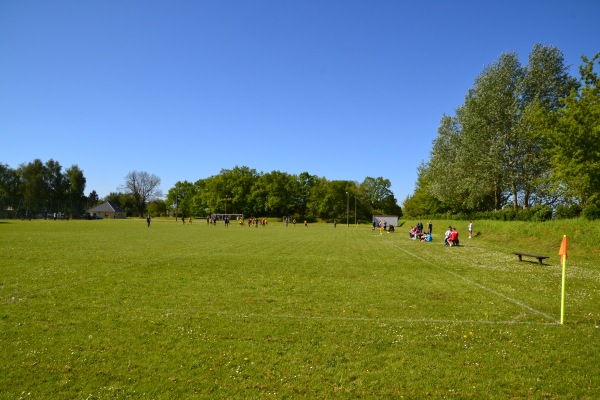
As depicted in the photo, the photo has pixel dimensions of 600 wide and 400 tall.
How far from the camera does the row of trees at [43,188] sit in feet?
330

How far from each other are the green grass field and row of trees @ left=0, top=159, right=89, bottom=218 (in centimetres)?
10417

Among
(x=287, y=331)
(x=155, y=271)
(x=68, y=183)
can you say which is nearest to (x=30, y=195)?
(x=68, y=183)

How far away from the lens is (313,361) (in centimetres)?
563

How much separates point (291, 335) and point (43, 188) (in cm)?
12890

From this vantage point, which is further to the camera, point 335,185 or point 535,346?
point 335,185

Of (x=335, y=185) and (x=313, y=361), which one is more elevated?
(x=335, y=185)

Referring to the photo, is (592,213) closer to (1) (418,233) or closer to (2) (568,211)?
(2) (568,211)

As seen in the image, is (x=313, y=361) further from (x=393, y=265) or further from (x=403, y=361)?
(x=393, y=265)

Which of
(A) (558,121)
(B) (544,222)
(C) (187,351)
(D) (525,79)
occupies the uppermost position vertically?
(D) (525,79)

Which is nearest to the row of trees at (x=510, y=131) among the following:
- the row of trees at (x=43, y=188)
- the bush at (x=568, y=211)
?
the bush at (x=568, y=211)

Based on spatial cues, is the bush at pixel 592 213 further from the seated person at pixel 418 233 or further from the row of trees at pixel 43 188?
the row of trees at pixel 43 188

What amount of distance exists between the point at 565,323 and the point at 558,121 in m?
22.6

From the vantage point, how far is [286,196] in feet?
388

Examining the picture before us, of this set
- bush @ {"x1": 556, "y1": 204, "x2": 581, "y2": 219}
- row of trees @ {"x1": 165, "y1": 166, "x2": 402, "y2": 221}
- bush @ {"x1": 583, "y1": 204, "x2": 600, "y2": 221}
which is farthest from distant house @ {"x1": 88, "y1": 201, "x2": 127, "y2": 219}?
bush @ {"x1": 583, "y1": 204, "x2": 600, "y2": 221}
